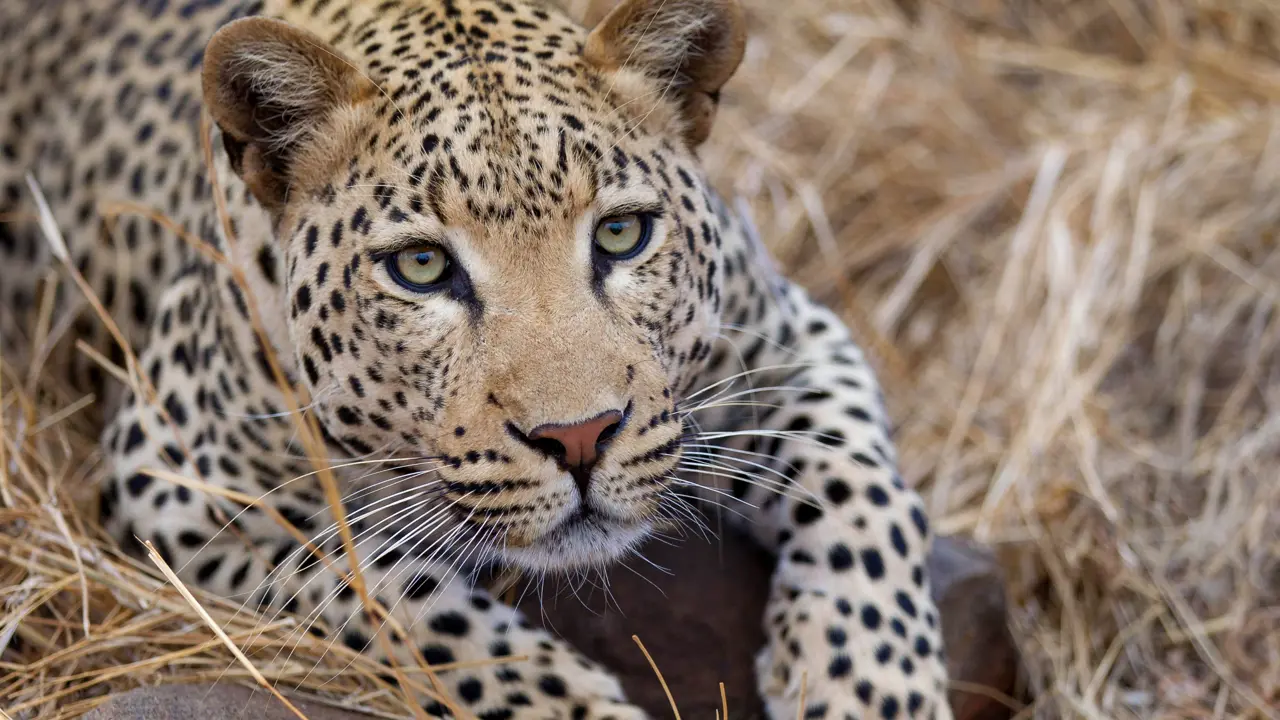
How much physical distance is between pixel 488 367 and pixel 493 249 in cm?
25

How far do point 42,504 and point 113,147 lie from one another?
1.36 metres

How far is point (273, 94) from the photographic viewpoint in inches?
125

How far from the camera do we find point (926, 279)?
6.10m

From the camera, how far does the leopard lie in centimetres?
295

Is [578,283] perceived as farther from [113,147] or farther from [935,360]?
[935,360]

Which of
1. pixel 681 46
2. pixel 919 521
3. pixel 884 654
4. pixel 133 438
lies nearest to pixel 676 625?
pixel 884 654

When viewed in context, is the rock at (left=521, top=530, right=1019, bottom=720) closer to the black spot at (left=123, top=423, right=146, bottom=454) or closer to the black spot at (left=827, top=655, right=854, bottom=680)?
the black spot at (left=827, top=655, right=854, bottom=680)

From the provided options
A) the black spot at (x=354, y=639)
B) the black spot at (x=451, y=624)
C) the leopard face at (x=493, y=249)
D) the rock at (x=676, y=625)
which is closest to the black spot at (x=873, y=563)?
the rock at (x=676, y=625)

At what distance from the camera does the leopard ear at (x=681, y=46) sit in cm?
329

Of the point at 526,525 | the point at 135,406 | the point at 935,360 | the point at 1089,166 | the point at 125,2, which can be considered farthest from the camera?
the point at 1089,166

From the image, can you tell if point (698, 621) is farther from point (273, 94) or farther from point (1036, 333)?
point (1036, 333)

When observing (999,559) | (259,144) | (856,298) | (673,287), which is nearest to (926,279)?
(856,298)

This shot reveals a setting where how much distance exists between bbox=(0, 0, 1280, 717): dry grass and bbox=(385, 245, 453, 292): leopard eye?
2.92ft

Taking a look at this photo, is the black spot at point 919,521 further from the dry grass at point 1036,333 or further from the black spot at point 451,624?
the black spot at point 451,624
